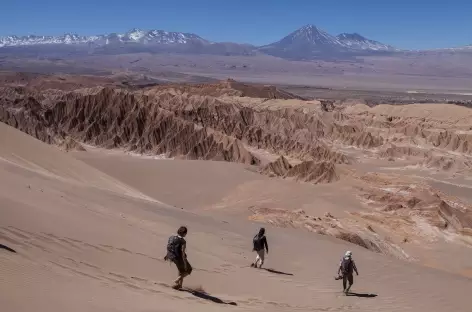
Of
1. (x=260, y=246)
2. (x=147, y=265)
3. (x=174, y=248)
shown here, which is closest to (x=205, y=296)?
(x=174, y=248)

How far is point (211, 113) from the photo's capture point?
7056cm

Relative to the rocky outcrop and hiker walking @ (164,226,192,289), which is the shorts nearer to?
hiker walking @ (164,226,192,289)

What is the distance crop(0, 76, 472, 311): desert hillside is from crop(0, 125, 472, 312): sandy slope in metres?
0.05

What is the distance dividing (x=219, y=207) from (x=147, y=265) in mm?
23992

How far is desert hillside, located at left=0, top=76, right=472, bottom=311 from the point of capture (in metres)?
9.20

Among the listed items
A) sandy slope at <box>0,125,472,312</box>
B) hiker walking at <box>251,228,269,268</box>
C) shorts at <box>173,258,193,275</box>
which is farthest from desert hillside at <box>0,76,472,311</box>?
hiker walking at <box>251,228,269,268</box>

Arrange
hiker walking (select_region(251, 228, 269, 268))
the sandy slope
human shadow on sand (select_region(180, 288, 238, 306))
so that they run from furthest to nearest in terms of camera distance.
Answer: hiker walking (select_region(251, 228, 269, 268))
human shadow on sand (select_region(180, 288, 238, 306))
the sandy slope

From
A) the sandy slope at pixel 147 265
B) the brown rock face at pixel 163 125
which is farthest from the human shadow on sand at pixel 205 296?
the brown rock face at pixel 163 125

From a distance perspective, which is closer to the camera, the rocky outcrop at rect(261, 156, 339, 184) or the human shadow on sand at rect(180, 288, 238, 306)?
the human shadow on sand at rect(180, 288, 238, 306)

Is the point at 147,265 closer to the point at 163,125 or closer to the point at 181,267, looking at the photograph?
the point at 181,267

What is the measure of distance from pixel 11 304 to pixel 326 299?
21.3 feet

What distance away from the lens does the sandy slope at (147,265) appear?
25.2 ft

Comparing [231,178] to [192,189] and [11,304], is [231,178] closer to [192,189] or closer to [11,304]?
[192,189]

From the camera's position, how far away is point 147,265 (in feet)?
34.2
